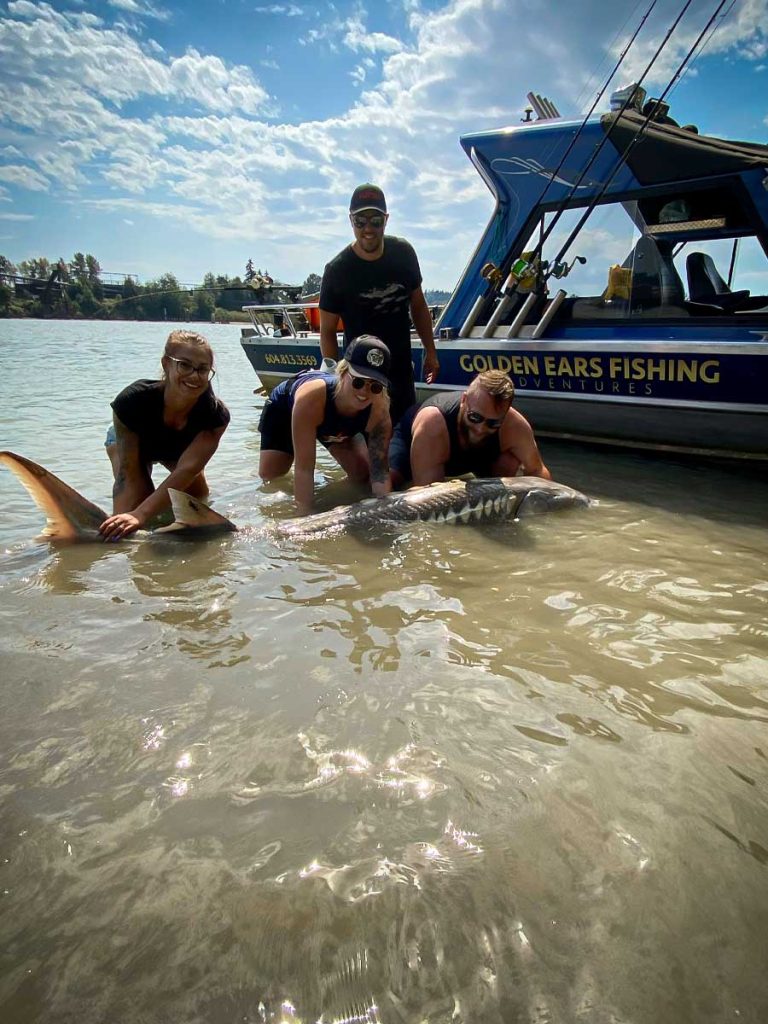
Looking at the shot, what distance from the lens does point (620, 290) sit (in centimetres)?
529

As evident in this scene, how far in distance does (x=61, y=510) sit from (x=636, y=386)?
439cm

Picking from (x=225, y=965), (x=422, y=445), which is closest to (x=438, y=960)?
(x=225, y=965)

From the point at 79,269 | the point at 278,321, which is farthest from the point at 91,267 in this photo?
the point at 278,321

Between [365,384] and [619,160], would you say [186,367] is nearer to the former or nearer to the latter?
[365,384]

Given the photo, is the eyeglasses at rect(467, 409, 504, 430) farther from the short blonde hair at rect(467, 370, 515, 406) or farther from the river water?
the river water

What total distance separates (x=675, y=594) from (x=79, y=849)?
7.68 ft

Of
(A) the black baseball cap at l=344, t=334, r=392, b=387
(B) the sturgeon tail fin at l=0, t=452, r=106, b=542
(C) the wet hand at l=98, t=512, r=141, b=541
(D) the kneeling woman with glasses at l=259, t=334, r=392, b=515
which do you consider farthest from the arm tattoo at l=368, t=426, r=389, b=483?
(B) the sturgeon tail fin at l=0, t=452, r=106, b=542

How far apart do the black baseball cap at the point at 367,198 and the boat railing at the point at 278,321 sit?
4.83m

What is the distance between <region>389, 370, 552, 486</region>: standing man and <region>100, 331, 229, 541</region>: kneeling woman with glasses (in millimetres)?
1347

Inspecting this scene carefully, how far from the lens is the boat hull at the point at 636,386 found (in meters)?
4.42

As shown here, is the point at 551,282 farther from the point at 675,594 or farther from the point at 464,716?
the point at 464,716

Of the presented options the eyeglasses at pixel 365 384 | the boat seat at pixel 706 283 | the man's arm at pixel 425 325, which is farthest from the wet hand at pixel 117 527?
the boat seat at pixel 706 283

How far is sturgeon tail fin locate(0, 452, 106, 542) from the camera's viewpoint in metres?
3.02

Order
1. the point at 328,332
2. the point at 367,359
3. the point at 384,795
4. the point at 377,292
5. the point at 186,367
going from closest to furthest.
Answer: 1. the point at 384,795
2. the point at 186,367
3. the point at 367,359
4. the point at 377,292
5. the point at 328,332
